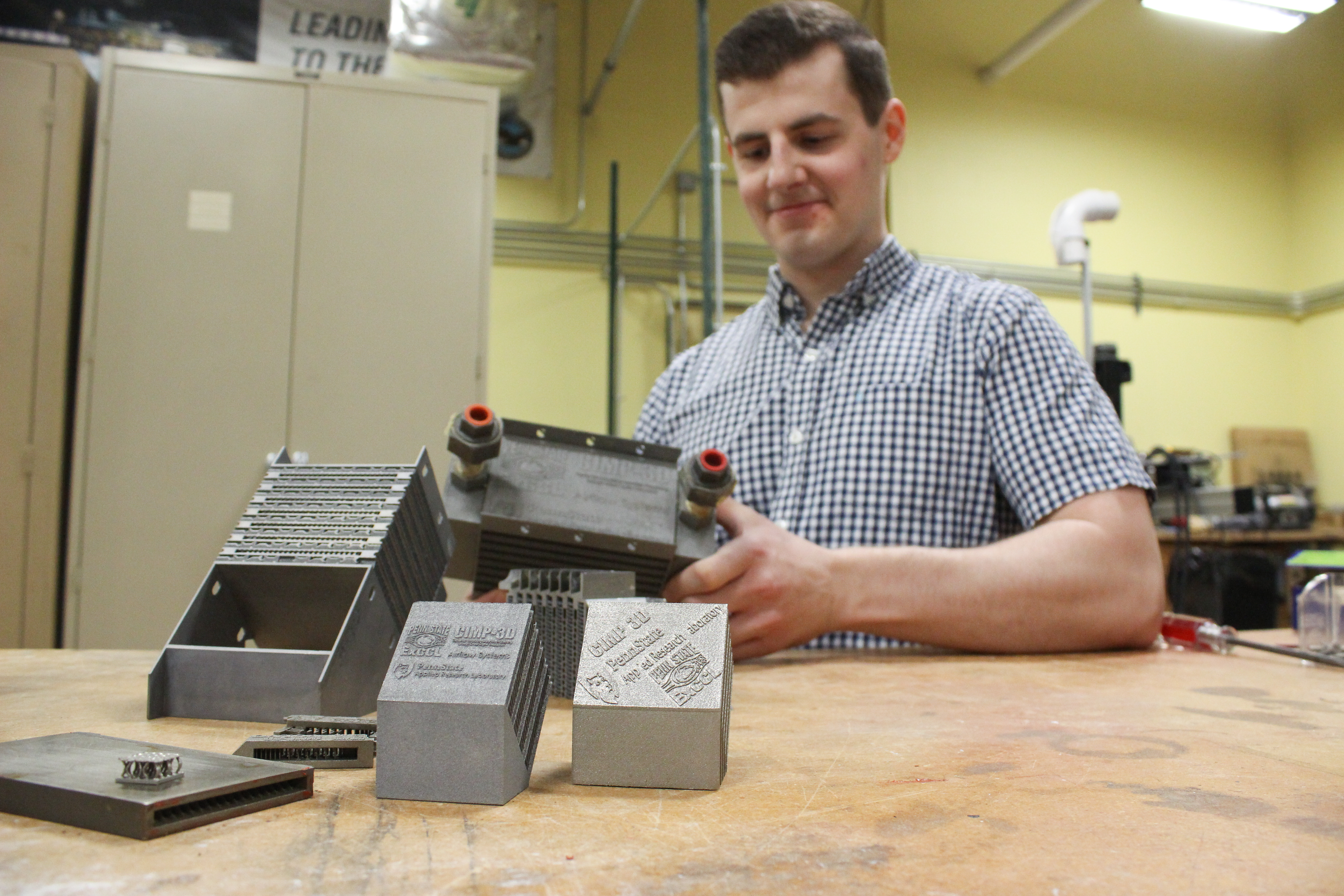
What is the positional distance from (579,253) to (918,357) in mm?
2890

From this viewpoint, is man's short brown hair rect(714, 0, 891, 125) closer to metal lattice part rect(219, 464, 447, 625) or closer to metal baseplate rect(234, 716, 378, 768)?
metal lattice part rect(219, 464, 447, 625)

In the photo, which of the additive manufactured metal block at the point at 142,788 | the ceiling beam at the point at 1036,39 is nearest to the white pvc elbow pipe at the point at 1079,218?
the ceiling beam at the point at 1036,39

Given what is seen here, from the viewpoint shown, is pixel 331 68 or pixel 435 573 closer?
pixel 435 573

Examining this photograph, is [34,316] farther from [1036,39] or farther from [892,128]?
[1036,39]

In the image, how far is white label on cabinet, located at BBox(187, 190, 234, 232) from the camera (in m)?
1.99

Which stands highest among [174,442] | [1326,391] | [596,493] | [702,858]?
[1326,391]

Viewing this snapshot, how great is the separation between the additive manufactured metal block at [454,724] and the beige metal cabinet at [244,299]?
174cm

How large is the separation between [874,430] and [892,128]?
17.5 inches

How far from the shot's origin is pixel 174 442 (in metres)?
1.92

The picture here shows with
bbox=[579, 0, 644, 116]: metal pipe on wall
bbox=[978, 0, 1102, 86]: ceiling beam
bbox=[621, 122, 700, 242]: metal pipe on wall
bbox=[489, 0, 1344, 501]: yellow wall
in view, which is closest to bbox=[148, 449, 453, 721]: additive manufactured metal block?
bbox=[621, 122, 700, 242]: metal pipe on wall

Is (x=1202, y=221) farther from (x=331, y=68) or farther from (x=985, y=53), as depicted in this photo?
(x=331, y=68)

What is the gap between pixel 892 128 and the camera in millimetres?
1204

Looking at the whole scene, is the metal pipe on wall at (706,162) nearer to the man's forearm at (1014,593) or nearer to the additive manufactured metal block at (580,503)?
the man's forearm at (1014,593)

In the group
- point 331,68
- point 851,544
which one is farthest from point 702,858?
point 331,68
